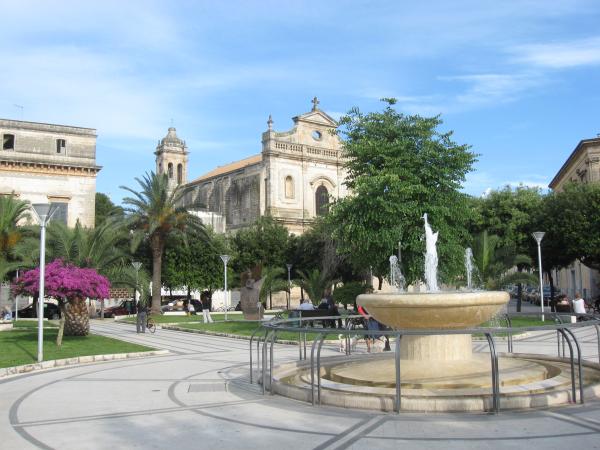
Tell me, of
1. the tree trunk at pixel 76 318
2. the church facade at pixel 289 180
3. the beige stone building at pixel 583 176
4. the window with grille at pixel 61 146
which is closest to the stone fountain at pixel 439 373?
the tree trunk at pixel 76 318

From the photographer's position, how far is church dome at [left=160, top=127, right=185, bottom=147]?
7844 cm

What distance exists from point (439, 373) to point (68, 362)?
346 inches

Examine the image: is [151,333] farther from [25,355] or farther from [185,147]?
[185,147]

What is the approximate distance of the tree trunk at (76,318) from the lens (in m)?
19.8

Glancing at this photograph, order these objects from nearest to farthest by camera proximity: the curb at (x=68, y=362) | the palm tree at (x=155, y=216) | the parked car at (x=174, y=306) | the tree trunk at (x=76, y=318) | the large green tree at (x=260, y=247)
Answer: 1. the curb at (x=68, y=362)
2. the tree trunk at (x=76, y=318)
3. the palm tree at (x=155, y=216)
4. the parked car at (x=174, y=306)
5. the large green tree at (x=260, y=247)

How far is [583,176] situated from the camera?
165 feet

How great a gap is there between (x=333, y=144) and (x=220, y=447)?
55774mm

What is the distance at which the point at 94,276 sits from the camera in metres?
18.6

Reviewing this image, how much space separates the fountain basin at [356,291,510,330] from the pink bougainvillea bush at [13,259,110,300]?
1187 cm

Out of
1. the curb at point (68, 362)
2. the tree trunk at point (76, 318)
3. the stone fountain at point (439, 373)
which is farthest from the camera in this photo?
the tree trunk at point (76, 318)

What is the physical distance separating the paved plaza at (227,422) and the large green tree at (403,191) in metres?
13.4

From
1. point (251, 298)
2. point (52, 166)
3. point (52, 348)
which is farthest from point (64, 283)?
point (52, 166)

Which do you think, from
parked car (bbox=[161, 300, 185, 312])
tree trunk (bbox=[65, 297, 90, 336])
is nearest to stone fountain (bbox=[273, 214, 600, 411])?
tree trunk (bbox=[65, 297, 90, 336])

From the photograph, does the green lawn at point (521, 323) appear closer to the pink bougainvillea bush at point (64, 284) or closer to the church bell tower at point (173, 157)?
the pink bougainvillea bush at point (64, 284)
